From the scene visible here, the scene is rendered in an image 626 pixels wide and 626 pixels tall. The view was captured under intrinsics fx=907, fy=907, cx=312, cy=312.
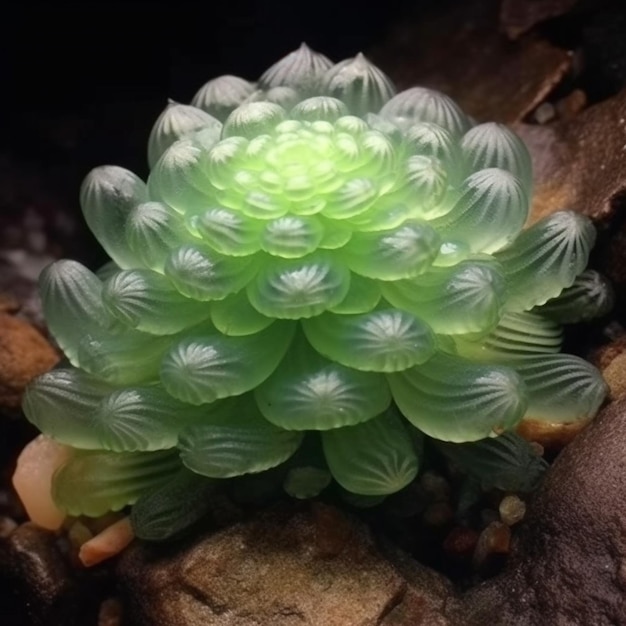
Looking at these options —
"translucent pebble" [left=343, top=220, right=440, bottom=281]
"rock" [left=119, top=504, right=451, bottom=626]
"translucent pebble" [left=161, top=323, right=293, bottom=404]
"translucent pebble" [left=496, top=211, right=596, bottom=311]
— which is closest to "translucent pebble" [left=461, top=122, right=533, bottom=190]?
"translucent pebble" [left=496, top=211, right=596, bottom=311]

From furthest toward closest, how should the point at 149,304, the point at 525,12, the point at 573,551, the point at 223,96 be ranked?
1. the point at 525,12
2. the point at 223,96
3. the point at 149,304
4. the point at 573,551

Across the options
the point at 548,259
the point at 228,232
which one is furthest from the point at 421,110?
the point at 228,232

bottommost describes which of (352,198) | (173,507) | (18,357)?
(18,357)

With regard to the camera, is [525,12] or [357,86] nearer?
[357,86]

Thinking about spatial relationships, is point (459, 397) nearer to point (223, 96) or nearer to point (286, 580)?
point (286, 580)

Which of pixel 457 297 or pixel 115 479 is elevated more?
pixel 457 297

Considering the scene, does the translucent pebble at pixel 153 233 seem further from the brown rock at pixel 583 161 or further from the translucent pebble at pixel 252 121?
the brown rock at pixel 583 161
